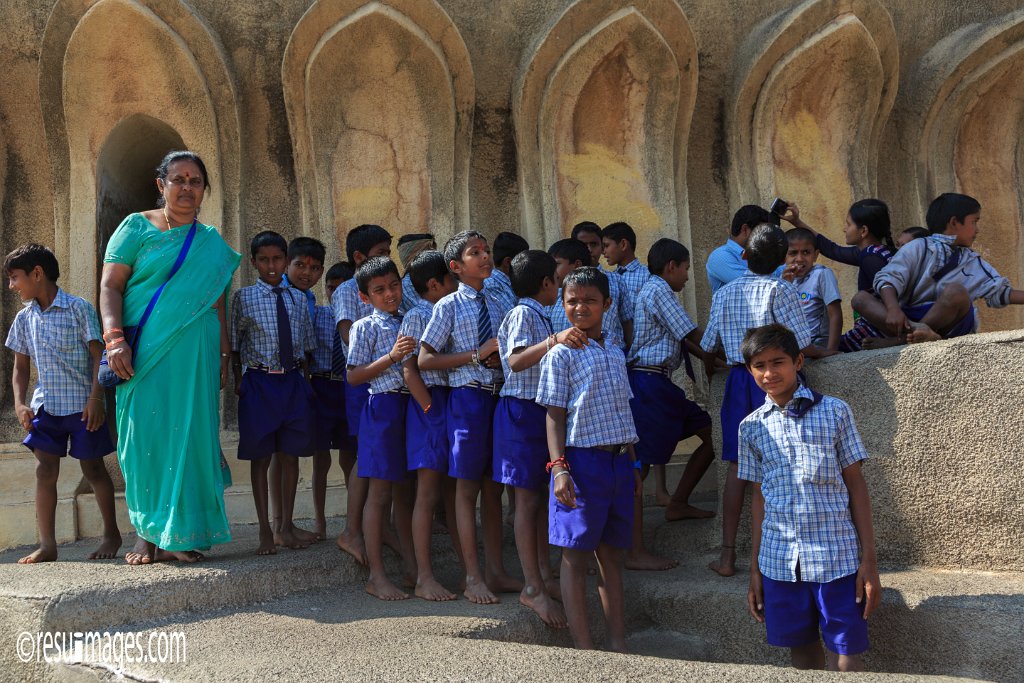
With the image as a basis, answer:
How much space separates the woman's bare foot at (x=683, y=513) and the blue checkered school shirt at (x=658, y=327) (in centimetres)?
70

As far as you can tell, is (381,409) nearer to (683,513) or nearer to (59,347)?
(59,347)

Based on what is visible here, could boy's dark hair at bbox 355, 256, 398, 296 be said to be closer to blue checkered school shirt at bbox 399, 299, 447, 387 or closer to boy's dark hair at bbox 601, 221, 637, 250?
blue checkered school shirt at bbox 399, 299, 447, 387

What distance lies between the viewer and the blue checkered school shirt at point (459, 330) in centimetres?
384

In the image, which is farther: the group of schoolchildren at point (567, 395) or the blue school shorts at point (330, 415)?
the blue school shorts at point (330, 415)

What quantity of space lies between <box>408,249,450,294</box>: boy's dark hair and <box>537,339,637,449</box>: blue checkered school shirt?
78cm

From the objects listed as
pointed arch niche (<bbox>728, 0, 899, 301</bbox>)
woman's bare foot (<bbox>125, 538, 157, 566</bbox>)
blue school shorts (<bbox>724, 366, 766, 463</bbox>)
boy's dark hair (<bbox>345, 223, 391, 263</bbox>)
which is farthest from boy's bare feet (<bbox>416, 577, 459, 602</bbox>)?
pointed arch niche (<bbox>728, 0, 899, 301</bbox>)

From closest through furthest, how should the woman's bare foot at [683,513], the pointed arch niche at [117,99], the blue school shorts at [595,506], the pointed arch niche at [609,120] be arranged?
the blue school shorts at [595,506] → the woman's bare foot at [683,513] → the pointed arch niche at [117,99] → the pointed arch niche at [609,120]

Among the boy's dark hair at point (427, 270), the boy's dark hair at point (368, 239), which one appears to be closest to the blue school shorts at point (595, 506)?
the boy's dark hair at point (427, 270)

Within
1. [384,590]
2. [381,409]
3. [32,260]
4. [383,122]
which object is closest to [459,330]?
[381,409]

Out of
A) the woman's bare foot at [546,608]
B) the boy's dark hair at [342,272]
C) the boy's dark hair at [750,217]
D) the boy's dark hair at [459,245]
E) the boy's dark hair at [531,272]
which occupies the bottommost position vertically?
the woman's bare foot at [546,608]

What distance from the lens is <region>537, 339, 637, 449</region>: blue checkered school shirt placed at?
11.1 feet

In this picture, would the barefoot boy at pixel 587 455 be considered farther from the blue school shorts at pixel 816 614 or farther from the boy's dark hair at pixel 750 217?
the boy's dark hair at pixel 750 217

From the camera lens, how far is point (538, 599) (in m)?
3.60

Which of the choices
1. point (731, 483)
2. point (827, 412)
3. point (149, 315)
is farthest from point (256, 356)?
point (827, 412)
